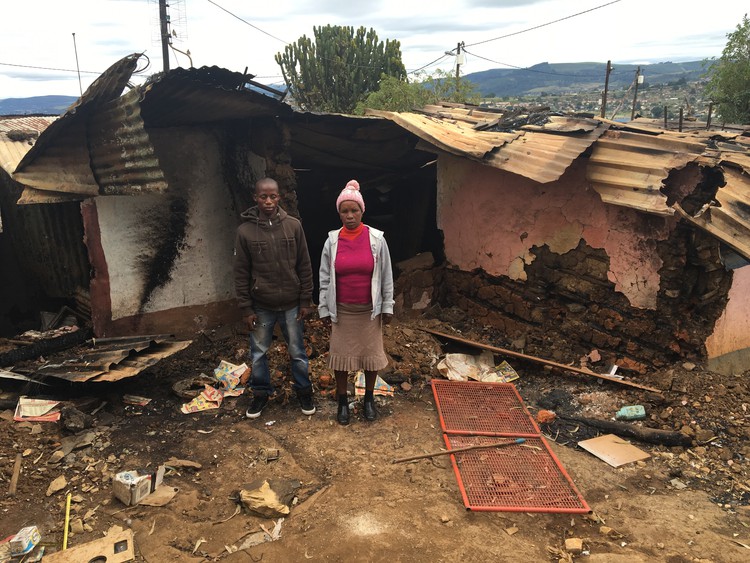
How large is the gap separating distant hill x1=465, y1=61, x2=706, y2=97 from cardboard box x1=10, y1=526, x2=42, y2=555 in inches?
3255

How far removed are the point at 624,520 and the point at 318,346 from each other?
3.16 meters

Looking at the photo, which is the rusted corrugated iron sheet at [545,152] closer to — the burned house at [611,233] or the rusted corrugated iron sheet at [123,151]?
the burned house at [611,233]

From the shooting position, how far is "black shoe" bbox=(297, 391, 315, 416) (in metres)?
4.19

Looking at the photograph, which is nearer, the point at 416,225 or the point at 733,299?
the point at 733,299

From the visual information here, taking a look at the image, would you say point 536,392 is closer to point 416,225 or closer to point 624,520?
point 624,520

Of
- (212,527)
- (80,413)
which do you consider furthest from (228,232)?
(212,527)

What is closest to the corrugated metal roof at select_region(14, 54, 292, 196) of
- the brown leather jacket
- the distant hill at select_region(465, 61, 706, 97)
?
the brown leather jacket

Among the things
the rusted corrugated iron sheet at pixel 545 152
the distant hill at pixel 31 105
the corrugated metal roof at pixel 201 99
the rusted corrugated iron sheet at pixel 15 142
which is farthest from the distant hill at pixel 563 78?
the corrugated metal roof at pixel 201 99

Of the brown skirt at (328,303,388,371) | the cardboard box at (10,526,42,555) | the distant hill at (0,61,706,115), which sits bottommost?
the cardboard box at (10,526,42,555)

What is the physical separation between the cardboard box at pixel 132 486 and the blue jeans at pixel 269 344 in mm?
1116

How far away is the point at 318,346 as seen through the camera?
17.5 feet

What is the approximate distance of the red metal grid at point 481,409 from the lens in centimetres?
411

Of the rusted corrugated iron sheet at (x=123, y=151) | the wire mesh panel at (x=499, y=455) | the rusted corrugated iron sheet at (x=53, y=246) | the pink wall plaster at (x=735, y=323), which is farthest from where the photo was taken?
the rusted corrugated iron sheet at (x=53, y=246)

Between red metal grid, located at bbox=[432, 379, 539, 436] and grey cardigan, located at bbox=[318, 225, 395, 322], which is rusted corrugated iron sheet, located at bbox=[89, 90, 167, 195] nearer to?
grey cardigan, located at bbox=[318, 225, 395, 322]
